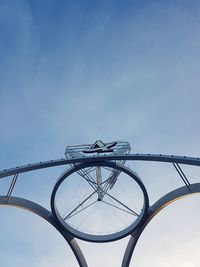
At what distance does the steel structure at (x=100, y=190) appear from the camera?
23.5 m

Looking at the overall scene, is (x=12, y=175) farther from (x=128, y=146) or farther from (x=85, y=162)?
(x=128, y=146)

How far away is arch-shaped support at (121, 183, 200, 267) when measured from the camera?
2560cm

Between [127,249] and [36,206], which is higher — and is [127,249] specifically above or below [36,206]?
below

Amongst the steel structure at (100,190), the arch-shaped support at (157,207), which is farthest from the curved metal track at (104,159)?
the arch-shaped support at (157,207)

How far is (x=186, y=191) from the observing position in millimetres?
25688

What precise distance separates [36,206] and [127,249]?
30.3 feet

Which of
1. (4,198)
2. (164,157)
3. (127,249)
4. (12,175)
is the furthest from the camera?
(127,249)

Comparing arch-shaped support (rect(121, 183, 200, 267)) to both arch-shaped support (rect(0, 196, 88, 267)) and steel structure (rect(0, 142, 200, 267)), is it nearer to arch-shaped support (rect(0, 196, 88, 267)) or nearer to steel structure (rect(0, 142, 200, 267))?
steel structure (rect(0, 142, 200, 267))

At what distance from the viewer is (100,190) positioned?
26.6m

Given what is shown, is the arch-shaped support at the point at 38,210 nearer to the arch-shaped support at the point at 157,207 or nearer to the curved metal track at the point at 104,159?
the curved metal track at the point at 104,159

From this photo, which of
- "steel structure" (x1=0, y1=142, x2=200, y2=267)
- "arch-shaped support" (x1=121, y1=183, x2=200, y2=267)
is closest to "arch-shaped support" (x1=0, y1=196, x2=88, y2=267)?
"steel structure" (x1=0, y1=142, x2=200, y2=267)

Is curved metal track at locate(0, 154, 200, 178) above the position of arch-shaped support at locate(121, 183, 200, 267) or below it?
above

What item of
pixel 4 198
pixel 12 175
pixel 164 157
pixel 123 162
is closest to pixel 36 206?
pixel 4 198

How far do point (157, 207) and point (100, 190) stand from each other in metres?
5.05
